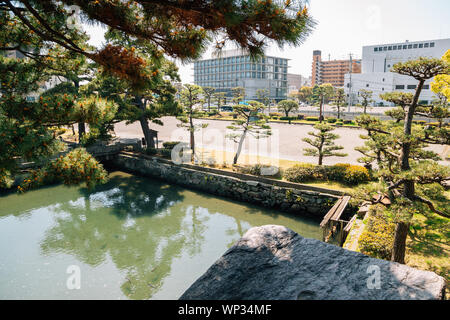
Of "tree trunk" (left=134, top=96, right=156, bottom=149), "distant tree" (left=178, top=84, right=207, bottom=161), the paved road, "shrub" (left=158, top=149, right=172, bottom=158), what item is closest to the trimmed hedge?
the paved road

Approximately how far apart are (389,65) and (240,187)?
50.9 meters

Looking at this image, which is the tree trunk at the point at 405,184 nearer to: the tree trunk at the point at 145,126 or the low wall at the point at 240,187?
the low wall at the point at 240,187

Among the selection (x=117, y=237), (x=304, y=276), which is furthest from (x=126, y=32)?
(x=117, y=237)

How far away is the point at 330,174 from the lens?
446 inches

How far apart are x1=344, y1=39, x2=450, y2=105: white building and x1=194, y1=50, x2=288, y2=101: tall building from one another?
24996mm

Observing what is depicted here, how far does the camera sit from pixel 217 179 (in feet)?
43.6

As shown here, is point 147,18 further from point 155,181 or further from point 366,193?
point 155,181

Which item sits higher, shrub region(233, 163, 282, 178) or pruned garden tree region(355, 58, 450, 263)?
pruned garden tree region(355, 58, 450, 263)

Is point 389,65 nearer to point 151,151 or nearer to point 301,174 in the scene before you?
point 301,174

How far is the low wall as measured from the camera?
10734mm

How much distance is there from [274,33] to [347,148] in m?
15.7

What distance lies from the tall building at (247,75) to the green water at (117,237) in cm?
6305

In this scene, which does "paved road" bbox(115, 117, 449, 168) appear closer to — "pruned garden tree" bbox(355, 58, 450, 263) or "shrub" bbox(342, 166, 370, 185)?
"shrub" bbox(342, 166, 370, 185)
